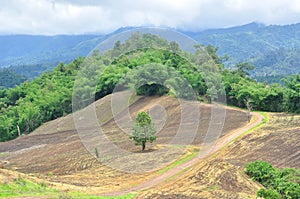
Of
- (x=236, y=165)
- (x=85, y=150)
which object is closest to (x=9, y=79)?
(x=85, y=150)

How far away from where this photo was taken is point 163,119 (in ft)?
137

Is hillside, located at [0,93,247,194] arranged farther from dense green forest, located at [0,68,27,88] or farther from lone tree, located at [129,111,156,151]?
dense green forest, located at [0,68,27,88]

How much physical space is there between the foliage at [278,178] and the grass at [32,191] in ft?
23.0

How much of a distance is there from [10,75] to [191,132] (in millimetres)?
120528

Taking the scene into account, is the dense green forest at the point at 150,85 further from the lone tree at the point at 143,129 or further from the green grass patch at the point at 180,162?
the green grass patch at the point at 180,162

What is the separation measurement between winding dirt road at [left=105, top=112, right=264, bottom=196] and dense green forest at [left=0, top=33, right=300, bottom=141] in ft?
23.7

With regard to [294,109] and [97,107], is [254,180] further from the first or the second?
[97,107]

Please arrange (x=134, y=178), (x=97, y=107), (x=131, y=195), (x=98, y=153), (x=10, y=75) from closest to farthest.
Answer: (x=131, y=195) < (x=134, y=178) < (x=98, y=153) < (x=97, y=107) < (x=10, y=75)

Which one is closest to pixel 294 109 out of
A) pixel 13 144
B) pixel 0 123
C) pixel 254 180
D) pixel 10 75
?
pixel 254 180

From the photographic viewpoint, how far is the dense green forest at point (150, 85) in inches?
1622

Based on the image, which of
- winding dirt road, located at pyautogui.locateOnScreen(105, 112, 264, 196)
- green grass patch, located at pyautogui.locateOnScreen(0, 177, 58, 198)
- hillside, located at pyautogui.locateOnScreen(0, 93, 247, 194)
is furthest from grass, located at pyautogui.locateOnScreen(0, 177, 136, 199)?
winding dirt road, located at pyautogui.locateOnScreen(105, 112, 264, 196)

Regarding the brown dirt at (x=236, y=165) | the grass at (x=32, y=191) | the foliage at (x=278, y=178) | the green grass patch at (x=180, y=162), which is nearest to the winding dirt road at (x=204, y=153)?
the green grass patch at (x=180, y=162)

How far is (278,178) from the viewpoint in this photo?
20.8 meters

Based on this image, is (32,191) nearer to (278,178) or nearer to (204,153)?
(278,178)
